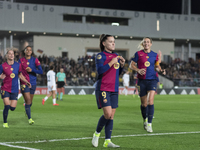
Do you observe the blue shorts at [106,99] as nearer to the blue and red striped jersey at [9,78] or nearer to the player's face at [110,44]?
the player's face at [110,44]

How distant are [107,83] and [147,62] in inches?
122

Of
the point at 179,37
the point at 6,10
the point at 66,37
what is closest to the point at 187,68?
the point at 179,37

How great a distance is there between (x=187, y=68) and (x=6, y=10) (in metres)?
24.7

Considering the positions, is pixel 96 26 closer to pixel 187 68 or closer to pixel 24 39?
pixel 24 39

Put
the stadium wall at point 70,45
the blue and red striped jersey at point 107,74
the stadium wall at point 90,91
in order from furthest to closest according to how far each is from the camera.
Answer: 1. the stadium wall at point 70,45
2. the stadium wall at point 90,91
3. the blue and red striped jersey at point 107,74

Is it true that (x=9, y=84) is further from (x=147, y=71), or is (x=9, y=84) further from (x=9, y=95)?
(x=147, y=71)

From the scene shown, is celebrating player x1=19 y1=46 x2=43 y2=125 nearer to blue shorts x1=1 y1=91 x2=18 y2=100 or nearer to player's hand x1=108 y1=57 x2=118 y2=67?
blue shorts x1=1 y1=91 x2=18 y2=100

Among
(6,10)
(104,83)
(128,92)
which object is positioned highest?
(6,10)

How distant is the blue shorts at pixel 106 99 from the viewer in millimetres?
6621

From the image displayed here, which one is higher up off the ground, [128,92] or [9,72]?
[9,72]

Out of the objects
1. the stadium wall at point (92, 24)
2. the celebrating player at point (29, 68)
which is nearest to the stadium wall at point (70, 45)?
the stadium wall at point (92, 24)

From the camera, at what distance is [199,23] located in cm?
5575

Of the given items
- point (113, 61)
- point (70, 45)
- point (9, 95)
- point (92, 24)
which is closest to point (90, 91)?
point (92, 24)

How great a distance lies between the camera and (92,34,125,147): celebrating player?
662 centimetres
